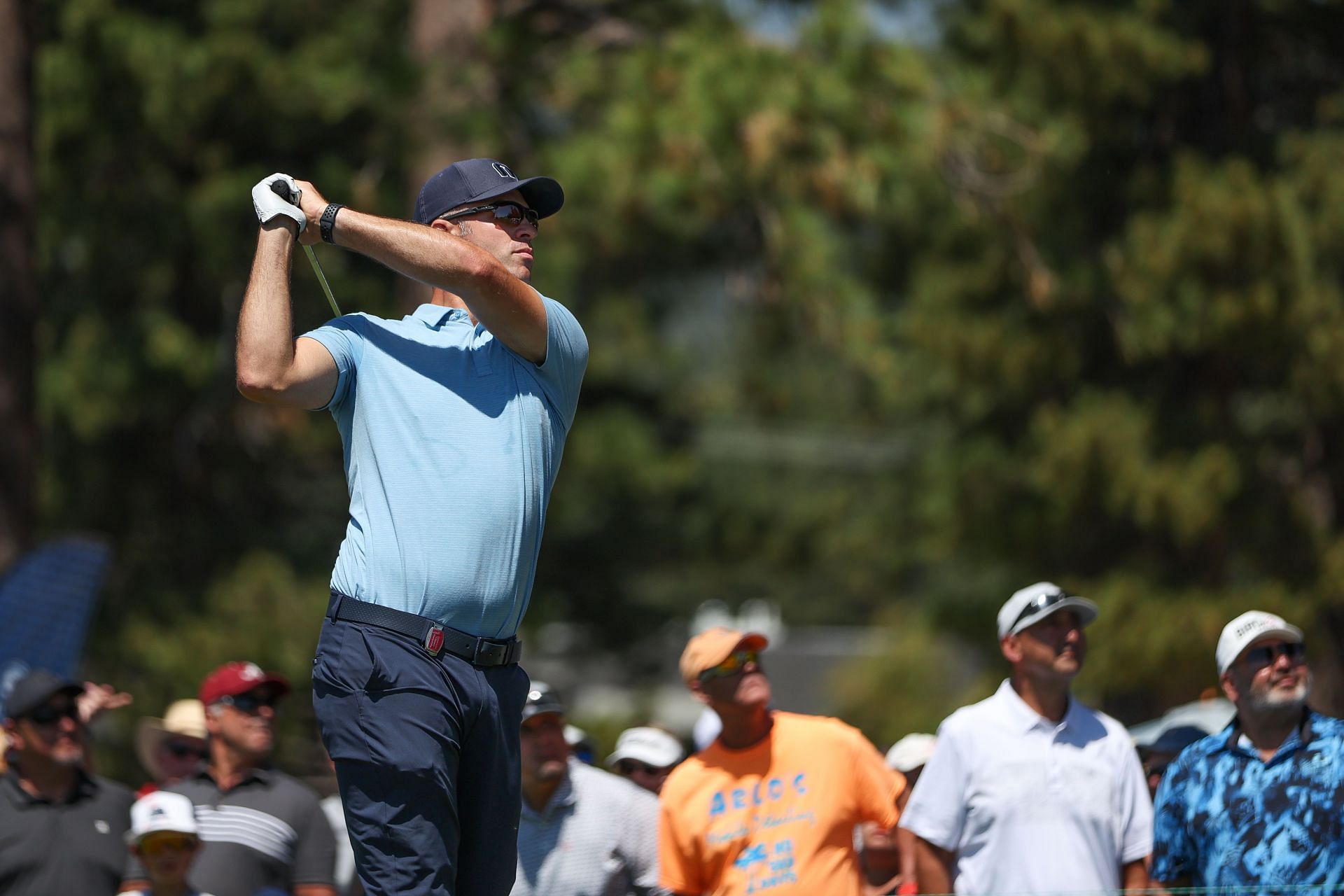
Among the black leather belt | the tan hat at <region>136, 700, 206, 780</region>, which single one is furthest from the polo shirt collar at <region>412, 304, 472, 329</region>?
the tan hat at <region>136, 700, 206, 780</region>

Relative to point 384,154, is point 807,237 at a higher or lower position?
lower

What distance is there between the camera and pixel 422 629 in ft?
10.6

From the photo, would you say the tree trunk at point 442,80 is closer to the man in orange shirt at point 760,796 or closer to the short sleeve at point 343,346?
the man in orange shirt at point 760,796

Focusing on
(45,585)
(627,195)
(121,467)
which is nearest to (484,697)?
(45,585)

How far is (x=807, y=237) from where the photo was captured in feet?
40.9

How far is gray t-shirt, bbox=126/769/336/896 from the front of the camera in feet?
19.5

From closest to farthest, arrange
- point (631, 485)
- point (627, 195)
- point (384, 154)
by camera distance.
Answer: point (627, 195)
point (384, 154)
point (631, 485)

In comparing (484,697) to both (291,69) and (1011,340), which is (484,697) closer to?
(1011,340)

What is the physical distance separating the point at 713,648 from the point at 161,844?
6.05 feet

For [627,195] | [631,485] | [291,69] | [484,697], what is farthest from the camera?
[631,485]

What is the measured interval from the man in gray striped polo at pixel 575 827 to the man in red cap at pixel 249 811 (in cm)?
70

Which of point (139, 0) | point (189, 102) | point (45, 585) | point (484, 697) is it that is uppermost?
point (139, 0)

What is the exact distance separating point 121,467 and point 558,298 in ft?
16.4

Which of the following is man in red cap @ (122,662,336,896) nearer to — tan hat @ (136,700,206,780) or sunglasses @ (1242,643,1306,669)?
tan hat @ (136,700,206,780)
